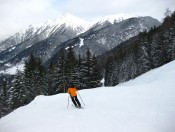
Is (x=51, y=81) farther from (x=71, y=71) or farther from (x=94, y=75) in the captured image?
(x=94, y=75)

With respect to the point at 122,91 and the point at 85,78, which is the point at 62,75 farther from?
the point at 122,91

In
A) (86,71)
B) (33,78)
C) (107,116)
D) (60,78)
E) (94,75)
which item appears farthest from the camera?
(33,78)

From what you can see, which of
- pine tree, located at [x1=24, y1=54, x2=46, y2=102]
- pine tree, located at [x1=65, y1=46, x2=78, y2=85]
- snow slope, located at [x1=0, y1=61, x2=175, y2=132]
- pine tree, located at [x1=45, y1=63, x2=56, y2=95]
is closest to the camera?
snow slope, located at [x1=0, y1=61, x2=175, y2=132]

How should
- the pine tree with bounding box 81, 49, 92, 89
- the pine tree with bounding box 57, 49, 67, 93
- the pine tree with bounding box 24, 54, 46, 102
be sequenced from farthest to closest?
the pine tree with bounding box 24, 54, 46, 102
the pine tree with bounding box 81, 49, 92, 89
the pine tree with bounding box 57, 49, 67, 93

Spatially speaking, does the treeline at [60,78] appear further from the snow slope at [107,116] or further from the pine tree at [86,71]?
the snow slope at [107,116]

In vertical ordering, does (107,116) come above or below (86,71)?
below

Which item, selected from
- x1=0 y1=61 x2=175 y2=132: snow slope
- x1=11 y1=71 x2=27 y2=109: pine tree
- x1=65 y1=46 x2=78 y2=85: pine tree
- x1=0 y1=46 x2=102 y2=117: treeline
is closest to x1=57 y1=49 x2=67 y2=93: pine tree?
x1=0 y1=46 x2=102 y2=117: treeline

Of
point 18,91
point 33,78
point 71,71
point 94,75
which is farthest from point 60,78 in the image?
point 18,91

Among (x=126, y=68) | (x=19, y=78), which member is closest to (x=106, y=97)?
(x=19, y=78)

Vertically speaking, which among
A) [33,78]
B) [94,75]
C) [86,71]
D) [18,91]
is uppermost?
[86,71]

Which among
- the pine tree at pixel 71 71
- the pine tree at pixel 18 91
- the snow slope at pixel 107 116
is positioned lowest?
the snow slope at pixel 107 116

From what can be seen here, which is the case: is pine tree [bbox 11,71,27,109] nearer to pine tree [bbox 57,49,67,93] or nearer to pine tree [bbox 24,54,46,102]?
pine tree [bbox 24,54,46,102]

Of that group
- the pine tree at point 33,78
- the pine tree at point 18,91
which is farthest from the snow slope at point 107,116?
the pine tree at point 33,78

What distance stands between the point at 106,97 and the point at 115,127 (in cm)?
835
